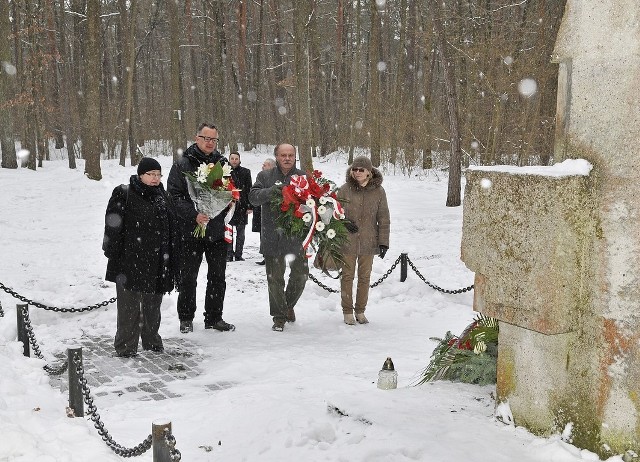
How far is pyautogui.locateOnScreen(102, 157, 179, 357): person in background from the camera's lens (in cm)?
582

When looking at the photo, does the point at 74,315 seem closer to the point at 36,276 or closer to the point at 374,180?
the point at 36,276

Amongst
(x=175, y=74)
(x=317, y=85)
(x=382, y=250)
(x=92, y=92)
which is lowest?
(x=382, y=250)

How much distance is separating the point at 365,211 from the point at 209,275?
192cm

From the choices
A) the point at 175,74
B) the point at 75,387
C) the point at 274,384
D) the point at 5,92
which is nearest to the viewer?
the point at 75,387

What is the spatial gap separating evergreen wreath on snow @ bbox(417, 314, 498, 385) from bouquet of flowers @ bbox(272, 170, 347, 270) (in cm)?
212

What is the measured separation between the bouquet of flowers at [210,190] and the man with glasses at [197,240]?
99 millimetres

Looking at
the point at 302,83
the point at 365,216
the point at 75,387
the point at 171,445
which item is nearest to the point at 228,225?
the point at 365,216

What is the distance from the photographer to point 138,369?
5.67 m

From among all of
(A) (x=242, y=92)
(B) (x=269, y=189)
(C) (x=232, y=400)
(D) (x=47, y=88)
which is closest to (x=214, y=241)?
(B) (x=269, y=189)

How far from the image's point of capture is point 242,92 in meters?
32.0

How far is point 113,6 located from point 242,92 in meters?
8.69

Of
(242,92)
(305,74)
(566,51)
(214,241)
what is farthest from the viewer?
(242,92)

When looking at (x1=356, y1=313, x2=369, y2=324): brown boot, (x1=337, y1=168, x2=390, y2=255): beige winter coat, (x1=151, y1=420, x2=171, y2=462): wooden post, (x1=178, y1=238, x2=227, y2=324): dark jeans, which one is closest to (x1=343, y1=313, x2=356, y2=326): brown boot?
(x1=356, y1=313, x2=369, y2=324): brown boot

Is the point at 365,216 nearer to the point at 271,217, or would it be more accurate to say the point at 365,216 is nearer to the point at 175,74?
the point at 271,217
